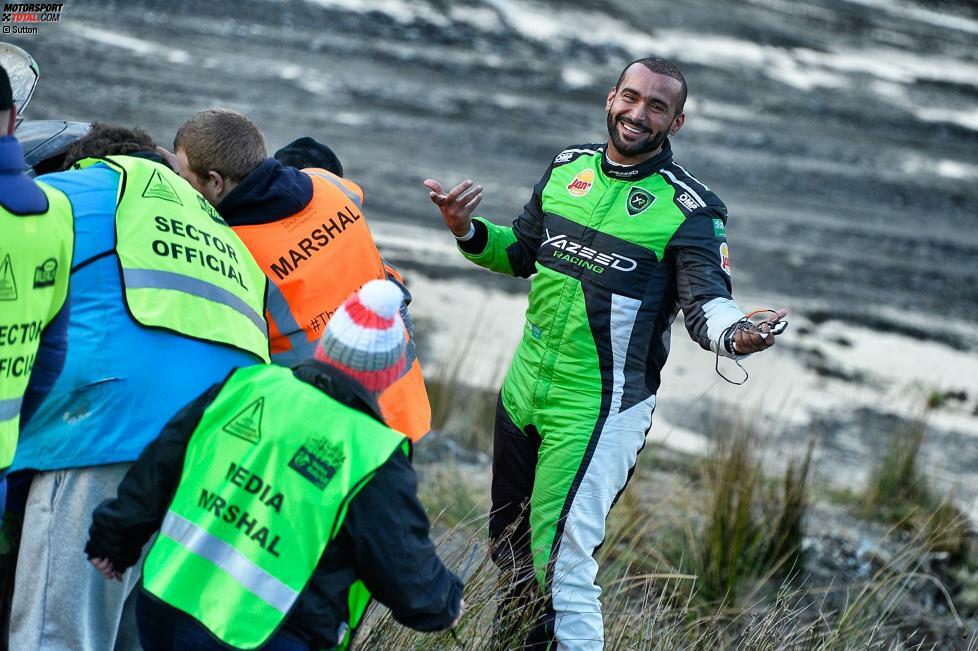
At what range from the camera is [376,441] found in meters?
2.55

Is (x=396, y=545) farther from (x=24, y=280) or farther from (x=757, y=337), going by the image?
(x=757, y=337)

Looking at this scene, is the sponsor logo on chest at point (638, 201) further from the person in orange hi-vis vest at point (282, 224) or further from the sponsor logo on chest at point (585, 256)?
the person in orange hi-vis vest at point (282, 224)

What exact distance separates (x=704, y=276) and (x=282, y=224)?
135 centimetres

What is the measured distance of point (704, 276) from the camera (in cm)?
377

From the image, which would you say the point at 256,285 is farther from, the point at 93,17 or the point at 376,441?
the point at 93,17

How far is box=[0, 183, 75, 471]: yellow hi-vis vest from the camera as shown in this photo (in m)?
2.64

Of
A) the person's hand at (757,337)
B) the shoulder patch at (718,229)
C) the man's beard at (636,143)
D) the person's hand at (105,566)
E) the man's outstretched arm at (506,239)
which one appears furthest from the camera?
the man's outstretched arm at (506,239)

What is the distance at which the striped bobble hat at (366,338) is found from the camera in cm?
262

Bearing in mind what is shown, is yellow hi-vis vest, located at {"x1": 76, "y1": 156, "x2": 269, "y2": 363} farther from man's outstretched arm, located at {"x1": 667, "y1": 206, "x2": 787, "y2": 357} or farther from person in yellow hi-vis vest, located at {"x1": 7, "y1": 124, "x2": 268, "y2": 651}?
man's outstretched arm, located at {"x1": 667, "y1": 206, "x2": 787, "y2": 357}

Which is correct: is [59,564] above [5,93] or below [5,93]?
below

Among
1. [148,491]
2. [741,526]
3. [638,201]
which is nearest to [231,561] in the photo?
[148,491]

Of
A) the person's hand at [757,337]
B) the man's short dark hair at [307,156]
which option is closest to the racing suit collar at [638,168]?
the person's hand at [757,337]

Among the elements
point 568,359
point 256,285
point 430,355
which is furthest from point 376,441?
point 430,355

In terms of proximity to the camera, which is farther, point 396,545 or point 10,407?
point 10,407
